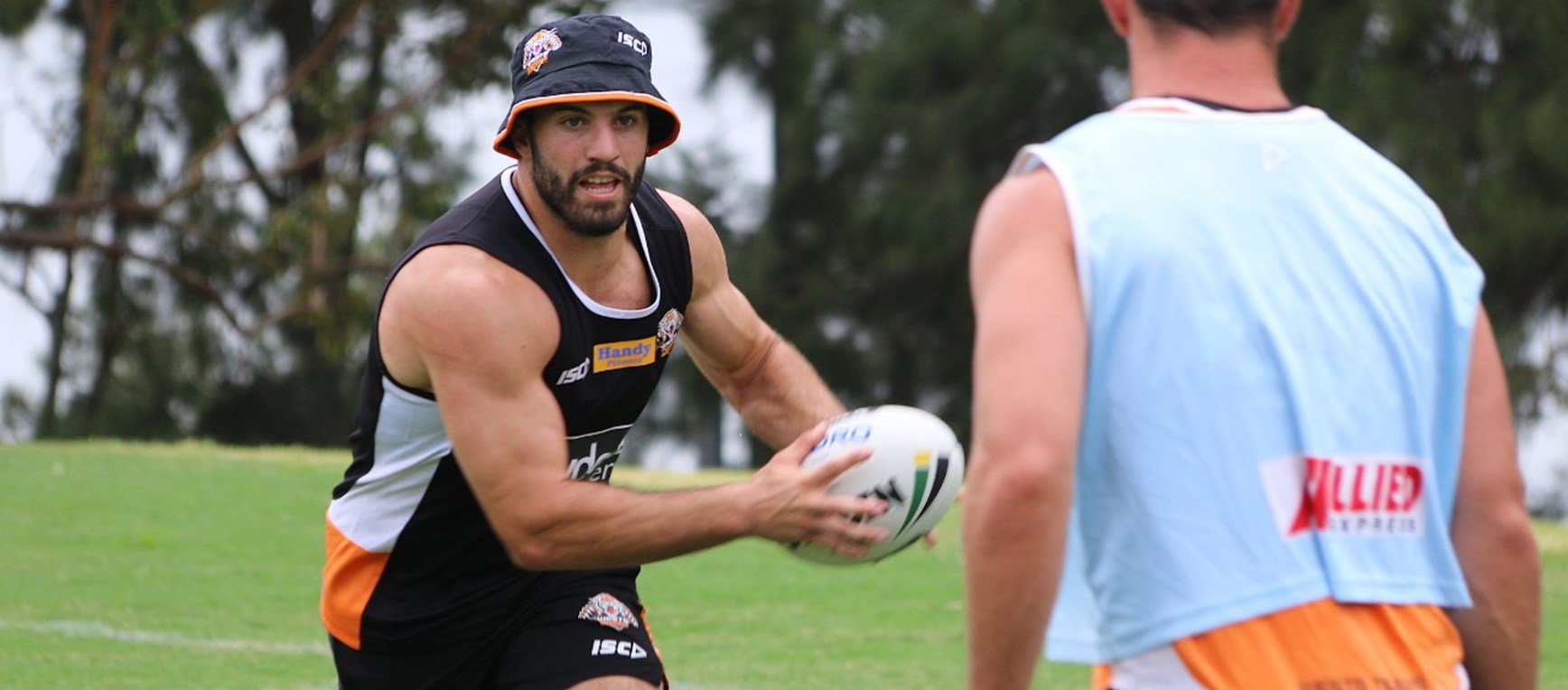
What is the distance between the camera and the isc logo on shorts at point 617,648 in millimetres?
3953

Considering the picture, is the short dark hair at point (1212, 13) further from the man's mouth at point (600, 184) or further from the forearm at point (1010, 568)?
the man's mouth at point (600, 184)

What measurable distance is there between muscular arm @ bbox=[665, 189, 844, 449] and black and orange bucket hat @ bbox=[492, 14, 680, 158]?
17.6 inches

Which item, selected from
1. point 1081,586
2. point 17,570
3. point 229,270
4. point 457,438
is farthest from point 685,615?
point 229,270

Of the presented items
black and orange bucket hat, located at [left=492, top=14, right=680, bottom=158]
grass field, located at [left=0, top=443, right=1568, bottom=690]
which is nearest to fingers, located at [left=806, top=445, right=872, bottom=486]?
black and orange bucket hat, located at [left=492, top=14, right=680, bottom=158]

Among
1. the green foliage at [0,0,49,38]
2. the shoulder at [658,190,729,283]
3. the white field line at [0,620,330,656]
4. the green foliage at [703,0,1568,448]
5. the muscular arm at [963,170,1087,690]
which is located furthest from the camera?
the green foliage at [0,0,49,38]

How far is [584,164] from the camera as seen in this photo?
3848 mm

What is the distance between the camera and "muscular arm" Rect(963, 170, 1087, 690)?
6.86 feet

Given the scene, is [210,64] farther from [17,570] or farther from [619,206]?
[619,206]

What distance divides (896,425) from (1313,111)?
1.28 metres

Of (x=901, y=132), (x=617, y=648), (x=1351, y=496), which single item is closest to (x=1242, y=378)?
(x=1351, y=496)

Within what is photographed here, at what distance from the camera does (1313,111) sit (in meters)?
2.34

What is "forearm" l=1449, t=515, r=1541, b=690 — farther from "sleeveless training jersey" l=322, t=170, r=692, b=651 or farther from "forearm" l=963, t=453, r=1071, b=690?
"sleeveless training jersey" l=322, t=170, r=692, b=651

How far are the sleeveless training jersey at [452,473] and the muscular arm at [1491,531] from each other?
1.91m

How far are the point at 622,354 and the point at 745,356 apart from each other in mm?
565
